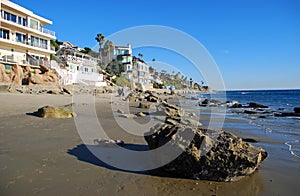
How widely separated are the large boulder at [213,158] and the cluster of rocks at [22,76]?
2401 centimetres

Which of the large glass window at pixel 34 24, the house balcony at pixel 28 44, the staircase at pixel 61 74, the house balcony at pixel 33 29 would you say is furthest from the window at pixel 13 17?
the staircase at pixel 61 74

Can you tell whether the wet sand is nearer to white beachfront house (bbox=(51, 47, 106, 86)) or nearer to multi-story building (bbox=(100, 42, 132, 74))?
white beachfront house (bbox=(51, 47, 106, 86))

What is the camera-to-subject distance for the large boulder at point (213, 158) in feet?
12.2

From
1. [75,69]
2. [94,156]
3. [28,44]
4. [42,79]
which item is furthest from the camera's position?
[75,69]

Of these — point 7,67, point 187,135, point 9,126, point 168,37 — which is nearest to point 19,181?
point 187,135

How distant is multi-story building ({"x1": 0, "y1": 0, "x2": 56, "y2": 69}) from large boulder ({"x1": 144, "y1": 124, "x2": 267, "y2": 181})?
3021 centimetres

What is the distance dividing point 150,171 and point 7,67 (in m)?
30.2

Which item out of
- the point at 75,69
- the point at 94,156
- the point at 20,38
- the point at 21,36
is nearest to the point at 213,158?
the point at 94,156

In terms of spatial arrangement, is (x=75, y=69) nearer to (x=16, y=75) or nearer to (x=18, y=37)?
(x=18, y=37)

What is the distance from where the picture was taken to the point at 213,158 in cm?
374

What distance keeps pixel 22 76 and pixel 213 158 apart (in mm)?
28591

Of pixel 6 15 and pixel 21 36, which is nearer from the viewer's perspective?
pixel 6 15

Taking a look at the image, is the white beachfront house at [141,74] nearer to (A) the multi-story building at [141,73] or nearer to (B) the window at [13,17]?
(A) the multi-story building at [141,73]

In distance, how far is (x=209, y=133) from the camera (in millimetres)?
4375
